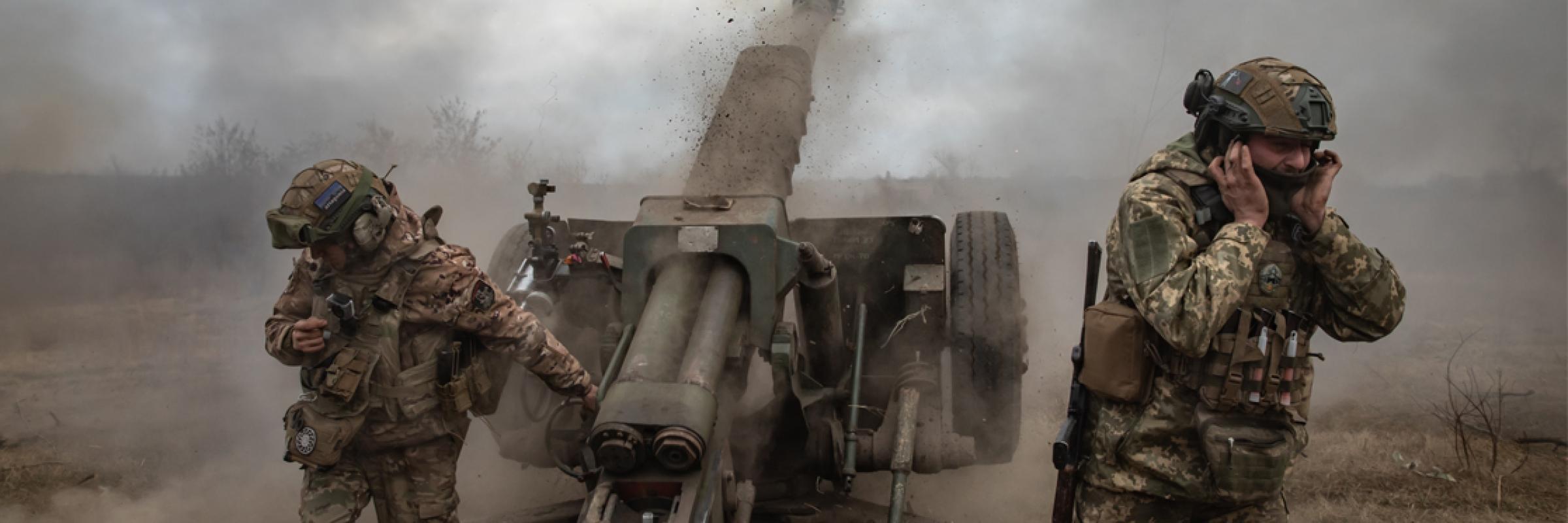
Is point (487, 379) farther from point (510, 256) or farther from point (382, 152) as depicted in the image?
point (382, 152)

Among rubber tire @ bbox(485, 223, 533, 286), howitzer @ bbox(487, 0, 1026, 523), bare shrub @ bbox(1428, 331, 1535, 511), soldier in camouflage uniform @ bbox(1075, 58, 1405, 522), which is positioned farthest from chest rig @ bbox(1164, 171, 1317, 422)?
rubber tire @ bbox(485, 223, 533, 286)

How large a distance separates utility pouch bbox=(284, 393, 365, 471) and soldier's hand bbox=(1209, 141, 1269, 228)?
2778 millimetres

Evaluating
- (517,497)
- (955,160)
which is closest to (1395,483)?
(517,497)

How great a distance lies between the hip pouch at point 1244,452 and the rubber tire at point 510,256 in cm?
378

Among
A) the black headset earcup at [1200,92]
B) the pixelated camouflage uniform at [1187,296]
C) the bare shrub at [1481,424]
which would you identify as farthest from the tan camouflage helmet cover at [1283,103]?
the bare shrub at [1481,424]

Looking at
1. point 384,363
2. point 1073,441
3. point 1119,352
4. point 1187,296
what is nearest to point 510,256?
point 384,363

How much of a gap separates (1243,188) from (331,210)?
268cm

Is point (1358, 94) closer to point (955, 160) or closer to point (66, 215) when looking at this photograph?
point (955, 160)

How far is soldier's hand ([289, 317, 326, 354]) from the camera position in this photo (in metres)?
3.34

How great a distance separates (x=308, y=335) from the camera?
3.35 metres

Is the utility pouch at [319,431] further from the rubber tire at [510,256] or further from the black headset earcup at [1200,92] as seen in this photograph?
the black headset earcup at [1200,92]

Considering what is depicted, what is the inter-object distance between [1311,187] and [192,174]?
12.0 metres

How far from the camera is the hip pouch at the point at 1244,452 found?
2582mm

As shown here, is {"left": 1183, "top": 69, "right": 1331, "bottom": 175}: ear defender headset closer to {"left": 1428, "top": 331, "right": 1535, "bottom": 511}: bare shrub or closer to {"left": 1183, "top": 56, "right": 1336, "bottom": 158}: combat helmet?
{"left": 1183, "top": 56, "right": 1336, "bottom": 158}: combat helmet
